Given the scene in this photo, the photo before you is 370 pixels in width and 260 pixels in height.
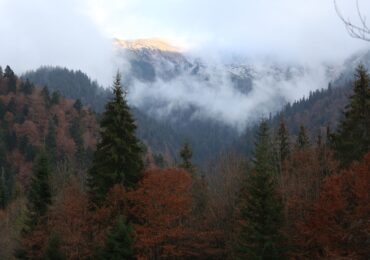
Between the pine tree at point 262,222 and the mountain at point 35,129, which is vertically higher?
the mountain at point 35,129

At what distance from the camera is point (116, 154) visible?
36.3m

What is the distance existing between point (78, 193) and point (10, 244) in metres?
12.2

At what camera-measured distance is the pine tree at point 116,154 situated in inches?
1430

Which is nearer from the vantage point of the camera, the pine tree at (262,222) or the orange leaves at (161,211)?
the pine tree at (262,222)

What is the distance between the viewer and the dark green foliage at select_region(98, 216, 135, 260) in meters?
30.3

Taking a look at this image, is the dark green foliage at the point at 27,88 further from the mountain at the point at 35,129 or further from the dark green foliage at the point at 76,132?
the dark green foliage at the point at 76,132

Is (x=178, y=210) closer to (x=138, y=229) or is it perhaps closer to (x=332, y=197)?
(x=138, y=229)

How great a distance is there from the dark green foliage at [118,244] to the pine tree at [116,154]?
561 centimetres

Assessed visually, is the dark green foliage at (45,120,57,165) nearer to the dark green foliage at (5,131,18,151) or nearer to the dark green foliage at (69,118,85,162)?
the dark green foliage at (69,118,85,162)

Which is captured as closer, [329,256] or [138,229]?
[329,256]

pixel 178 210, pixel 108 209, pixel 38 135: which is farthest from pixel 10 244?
pixel 38 135

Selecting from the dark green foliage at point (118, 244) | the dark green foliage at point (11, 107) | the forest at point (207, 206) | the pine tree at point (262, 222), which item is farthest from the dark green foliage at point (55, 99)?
the pine tree at point (262, 222)

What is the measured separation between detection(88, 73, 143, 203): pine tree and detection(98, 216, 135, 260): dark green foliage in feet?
18.4

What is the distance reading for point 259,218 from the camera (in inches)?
1181
